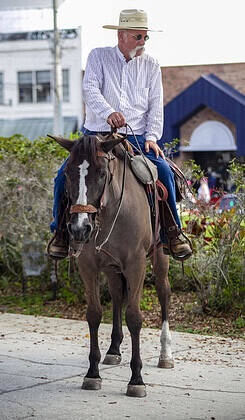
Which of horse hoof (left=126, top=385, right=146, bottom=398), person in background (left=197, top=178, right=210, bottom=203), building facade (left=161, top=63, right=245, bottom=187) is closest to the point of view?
horse hoof (left=126, top=385, right=146, bottom=398)

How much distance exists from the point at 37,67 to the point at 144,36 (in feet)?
115

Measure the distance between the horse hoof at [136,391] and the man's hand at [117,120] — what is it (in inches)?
89.5

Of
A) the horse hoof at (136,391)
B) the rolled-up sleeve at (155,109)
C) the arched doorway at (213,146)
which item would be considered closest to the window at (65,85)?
the arched doorway at (213,146)

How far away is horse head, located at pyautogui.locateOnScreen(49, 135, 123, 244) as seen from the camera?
5316 millimetres

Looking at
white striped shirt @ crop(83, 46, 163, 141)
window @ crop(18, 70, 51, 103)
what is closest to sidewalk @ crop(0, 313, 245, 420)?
white striped shirt @ crop(83, 46, 163, 141)

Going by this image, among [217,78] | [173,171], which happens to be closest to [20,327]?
[173,171]

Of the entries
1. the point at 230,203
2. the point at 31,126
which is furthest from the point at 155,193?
the point at 31,126

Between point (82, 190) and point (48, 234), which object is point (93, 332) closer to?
point (82, 190)

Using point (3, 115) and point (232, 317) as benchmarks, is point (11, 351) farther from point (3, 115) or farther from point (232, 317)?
point (3, 115)

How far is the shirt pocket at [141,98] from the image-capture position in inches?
260

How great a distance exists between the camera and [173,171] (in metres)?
7.20

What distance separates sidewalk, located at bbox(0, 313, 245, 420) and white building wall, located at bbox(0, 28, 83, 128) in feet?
105

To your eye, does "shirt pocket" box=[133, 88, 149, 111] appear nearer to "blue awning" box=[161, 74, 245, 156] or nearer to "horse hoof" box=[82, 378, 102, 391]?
"horse hoof" box=[82, 378, 102, 391]

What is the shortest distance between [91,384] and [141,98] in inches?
108
